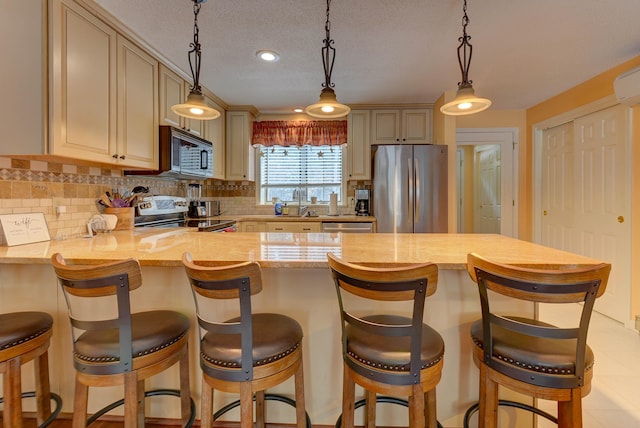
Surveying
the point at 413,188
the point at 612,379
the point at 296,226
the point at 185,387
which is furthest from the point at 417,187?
the point at 185,387

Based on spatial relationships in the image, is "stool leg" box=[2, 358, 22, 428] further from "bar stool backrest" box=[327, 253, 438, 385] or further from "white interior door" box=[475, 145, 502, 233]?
"white interior door" box=[475, 145, 502, 233]

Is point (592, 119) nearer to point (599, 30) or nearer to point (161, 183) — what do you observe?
point (599, 30)

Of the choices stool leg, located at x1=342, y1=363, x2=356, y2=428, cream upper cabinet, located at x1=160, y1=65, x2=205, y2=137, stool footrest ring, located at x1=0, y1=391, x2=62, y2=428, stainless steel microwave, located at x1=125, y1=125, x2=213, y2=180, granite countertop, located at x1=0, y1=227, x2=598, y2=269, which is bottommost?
stool footrest ring, located at x1=0, y1=391, x2=62, y2=428

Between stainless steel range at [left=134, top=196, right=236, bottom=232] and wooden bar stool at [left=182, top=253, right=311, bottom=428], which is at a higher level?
stainless steel range at [left=134, top=196, right=236, bottom=232]

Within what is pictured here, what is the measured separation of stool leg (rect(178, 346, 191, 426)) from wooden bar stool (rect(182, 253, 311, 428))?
30 cm

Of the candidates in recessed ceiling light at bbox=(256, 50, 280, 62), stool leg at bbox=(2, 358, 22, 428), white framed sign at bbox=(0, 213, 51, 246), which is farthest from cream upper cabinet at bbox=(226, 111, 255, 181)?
stool leg at bbox=(2, 358, 22, 428)

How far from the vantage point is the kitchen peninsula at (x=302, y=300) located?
1.46 m

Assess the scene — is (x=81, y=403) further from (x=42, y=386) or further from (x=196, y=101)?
(x=196, y=101)

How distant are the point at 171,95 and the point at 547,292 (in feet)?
10.3

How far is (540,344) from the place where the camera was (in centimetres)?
109

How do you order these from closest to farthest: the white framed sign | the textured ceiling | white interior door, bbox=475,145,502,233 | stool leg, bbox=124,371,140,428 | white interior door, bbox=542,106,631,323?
stool leg, bbox=124,371,140,428, the white framed sign, the textured ceiling, white interior door, bbox=542,106,631,323, white interior door, bbox=475,145,502,233

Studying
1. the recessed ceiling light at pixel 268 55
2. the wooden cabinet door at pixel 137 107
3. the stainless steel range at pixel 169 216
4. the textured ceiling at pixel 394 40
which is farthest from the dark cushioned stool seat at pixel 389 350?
the recessed ceiling light at pixel 268 55

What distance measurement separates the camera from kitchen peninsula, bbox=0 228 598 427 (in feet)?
4.80

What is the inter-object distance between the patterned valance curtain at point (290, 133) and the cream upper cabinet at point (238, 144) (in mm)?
187
